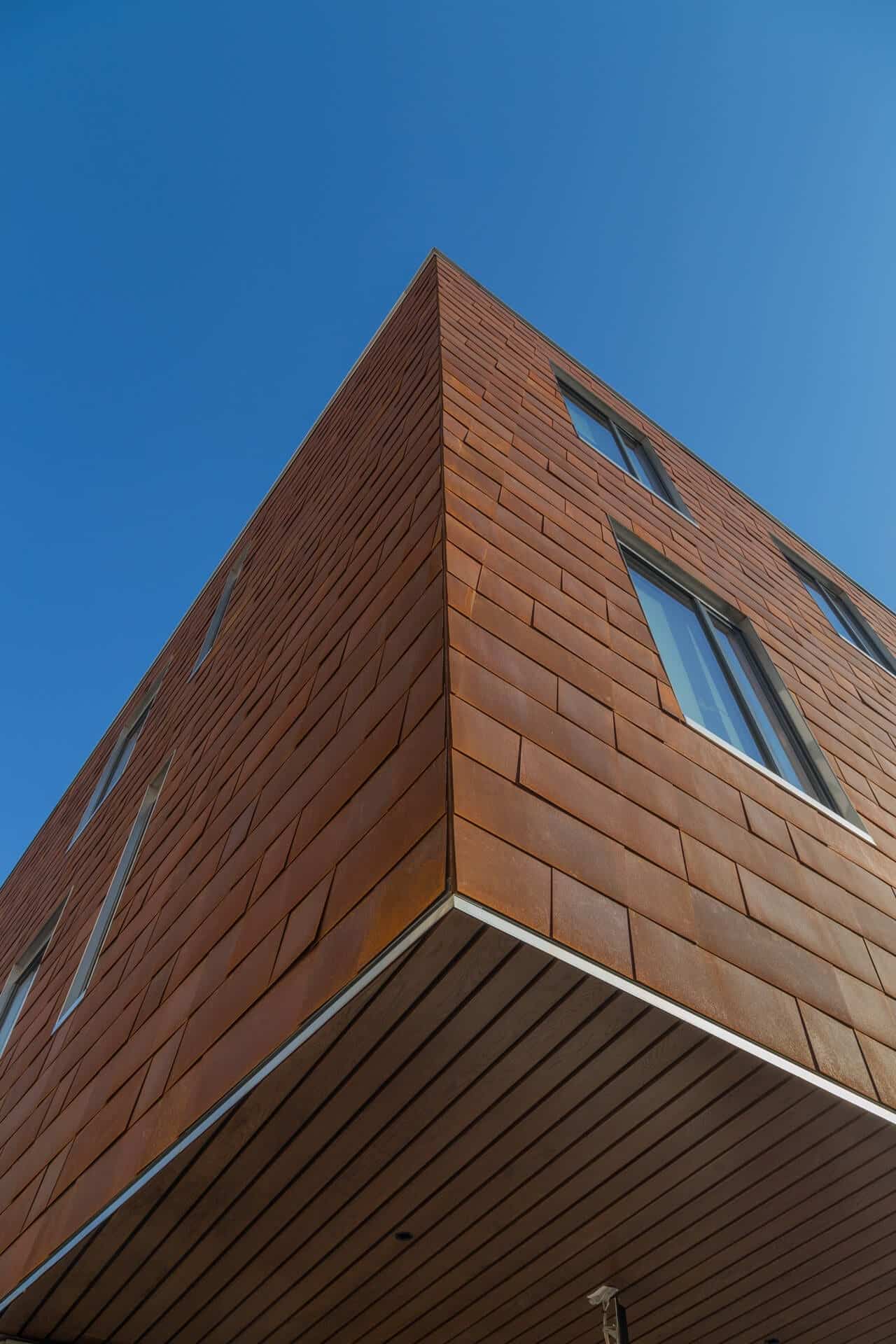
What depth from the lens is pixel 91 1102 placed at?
3.82 meters

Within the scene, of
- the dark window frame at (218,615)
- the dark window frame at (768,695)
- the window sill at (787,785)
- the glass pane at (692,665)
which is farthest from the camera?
the dark window frame at (218,615)

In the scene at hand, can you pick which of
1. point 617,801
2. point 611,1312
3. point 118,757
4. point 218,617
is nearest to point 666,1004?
point 617,801

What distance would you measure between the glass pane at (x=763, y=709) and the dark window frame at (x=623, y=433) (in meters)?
1.64

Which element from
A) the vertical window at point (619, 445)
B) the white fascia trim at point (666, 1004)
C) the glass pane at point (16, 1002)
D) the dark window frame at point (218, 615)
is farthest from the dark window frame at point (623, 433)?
the glass pane at point (16, 1002)

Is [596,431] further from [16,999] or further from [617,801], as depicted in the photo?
[16,999]

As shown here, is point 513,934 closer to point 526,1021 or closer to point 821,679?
point 526,1021

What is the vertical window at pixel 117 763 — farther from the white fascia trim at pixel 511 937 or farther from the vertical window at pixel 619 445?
the white fascia trim at pixel 511 937

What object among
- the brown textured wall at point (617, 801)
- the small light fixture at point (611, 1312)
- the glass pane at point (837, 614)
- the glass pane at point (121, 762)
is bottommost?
the small light fixture at point (611, 1312)

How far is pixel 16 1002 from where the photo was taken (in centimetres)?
733

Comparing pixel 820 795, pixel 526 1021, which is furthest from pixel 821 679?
pixel 526 1021

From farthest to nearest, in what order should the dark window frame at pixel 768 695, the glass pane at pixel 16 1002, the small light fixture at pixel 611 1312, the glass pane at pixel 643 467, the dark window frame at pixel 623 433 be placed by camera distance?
the glass pane at pixel 643 467, the dark window frame at pixel 623 433, the glass pane at pixel 16 1002, the dark window frame at pixel 768 695, the small light fixture at pixel 611 1312

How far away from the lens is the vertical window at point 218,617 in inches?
310

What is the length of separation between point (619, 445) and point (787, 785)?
4534mm

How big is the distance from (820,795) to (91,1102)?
4.05 metres
